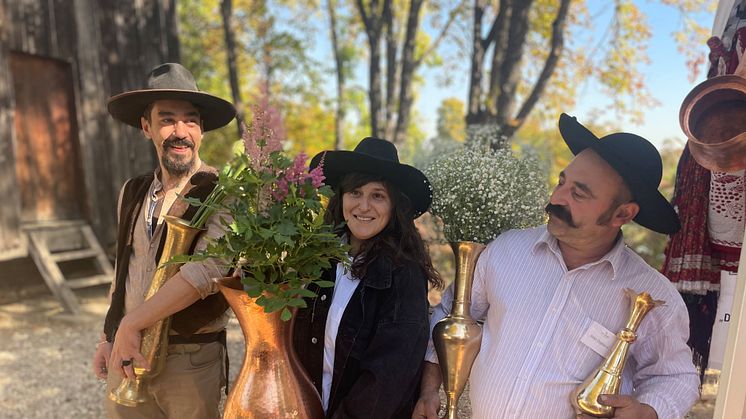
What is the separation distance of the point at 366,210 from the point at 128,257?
106 centimetres

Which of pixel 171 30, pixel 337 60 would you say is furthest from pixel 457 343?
pixel 337 60

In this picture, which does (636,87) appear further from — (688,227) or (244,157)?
(244,157)

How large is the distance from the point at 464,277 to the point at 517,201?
1.74 feet

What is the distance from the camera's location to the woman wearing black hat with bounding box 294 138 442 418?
1.68m

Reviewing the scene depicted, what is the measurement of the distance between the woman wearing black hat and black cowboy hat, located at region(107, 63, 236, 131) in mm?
622

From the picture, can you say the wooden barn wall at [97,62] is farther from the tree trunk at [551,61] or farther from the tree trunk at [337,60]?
the tree trunk at [551,61]

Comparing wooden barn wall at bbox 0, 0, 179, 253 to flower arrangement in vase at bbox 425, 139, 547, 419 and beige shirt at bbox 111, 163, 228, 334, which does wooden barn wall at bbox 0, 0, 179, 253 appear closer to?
beige shirt at bbox 111, 163, 228, 334

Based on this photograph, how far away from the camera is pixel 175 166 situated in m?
2.14

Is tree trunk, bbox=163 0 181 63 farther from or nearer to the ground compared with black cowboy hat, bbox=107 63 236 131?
farther from the ground

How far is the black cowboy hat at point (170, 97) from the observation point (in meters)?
2.14

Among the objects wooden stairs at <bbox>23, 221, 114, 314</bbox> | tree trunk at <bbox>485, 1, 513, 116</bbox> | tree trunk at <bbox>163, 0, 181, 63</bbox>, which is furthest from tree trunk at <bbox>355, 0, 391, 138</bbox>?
wooden stairs at <bbox>23, 221, 114, 314</bbox>

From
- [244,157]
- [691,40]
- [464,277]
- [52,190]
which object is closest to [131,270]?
[244,157]

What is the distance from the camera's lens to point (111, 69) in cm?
756

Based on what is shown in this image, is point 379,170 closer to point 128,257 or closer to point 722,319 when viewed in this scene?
point 128,257
